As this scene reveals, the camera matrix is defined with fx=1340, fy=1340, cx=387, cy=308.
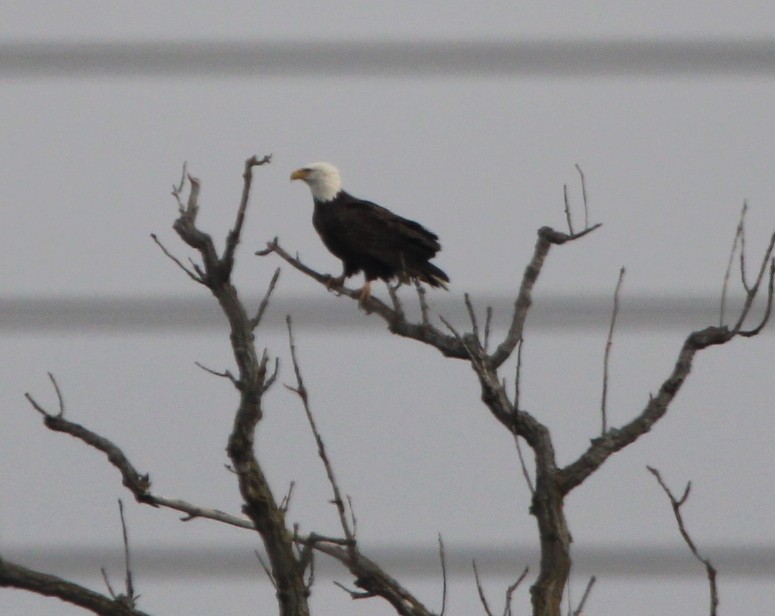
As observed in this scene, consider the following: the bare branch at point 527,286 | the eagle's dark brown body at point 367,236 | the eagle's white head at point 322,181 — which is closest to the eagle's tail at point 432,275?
the eagle's dark brown body at point 367,236

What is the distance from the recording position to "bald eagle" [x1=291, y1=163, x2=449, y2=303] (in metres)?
5.14

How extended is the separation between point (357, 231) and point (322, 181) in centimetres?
24

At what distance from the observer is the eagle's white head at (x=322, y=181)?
17.1 ft

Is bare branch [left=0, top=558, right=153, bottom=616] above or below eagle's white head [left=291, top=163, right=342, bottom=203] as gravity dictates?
below

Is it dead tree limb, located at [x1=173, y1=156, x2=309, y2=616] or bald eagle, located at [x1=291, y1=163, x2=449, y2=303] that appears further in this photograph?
bald eagle, located at [x1=291, y1=163, x2=449, y2=303]

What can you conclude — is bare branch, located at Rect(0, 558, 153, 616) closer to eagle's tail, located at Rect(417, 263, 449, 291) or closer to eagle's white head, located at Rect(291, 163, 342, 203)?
eagle's tail, located at Rect(417, 263, 449, 291)

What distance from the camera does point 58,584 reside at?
3.25 metres

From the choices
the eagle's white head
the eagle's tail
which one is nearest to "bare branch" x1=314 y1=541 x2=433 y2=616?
the eagle's tail

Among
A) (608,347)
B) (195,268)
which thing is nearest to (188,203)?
(195,268)

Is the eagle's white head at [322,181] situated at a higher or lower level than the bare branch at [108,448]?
higher

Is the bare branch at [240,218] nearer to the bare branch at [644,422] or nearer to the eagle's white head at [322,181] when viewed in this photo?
the bare branch at [644,422]

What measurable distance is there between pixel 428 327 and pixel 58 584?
1.13m

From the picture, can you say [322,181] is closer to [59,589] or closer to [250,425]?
[250,425]

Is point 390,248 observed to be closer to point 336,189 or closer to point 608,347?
point 336,189
